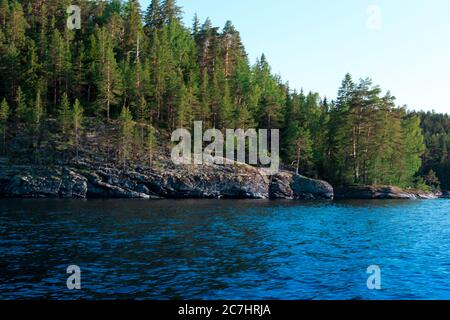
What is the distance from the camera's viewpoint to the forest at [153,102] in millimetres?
84938

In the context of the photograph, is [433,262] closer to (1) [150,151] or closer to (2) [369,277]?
(2) [369,277]

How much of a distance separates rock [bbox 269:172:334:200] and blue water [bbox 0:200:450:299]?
35700 millimetres

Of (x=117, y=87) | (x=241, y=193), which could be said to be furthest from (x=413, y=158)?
(x=117, y=87)

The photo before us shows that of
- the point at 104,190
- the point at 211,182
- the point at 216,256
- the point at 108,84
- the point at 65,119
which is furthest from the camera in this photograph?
the point at 108,84

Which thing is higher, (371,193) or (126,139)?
(126,139)

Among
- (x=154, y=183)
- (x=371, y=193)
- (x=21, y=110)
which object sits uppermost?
(x=21, y=110)

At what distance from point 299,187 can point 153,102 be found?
37471 millimetres

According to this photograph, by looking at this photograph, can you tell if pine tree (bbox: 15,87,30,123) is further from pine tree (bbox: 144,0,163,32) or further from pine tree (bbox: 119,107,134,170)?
pine tree (bbox: 144,0,163,32)

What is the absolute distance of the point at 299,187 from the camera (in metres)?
88.5

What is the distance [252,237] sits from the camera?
37219 millimetres

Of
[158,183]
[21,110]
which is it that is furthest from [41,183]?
[158,183]

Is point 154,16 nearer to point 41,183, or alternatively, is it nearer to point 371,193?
point 41,183

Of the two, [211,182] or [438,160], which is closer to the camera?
[211,182]

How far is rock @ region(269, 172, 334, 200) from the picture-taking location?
87.0m
